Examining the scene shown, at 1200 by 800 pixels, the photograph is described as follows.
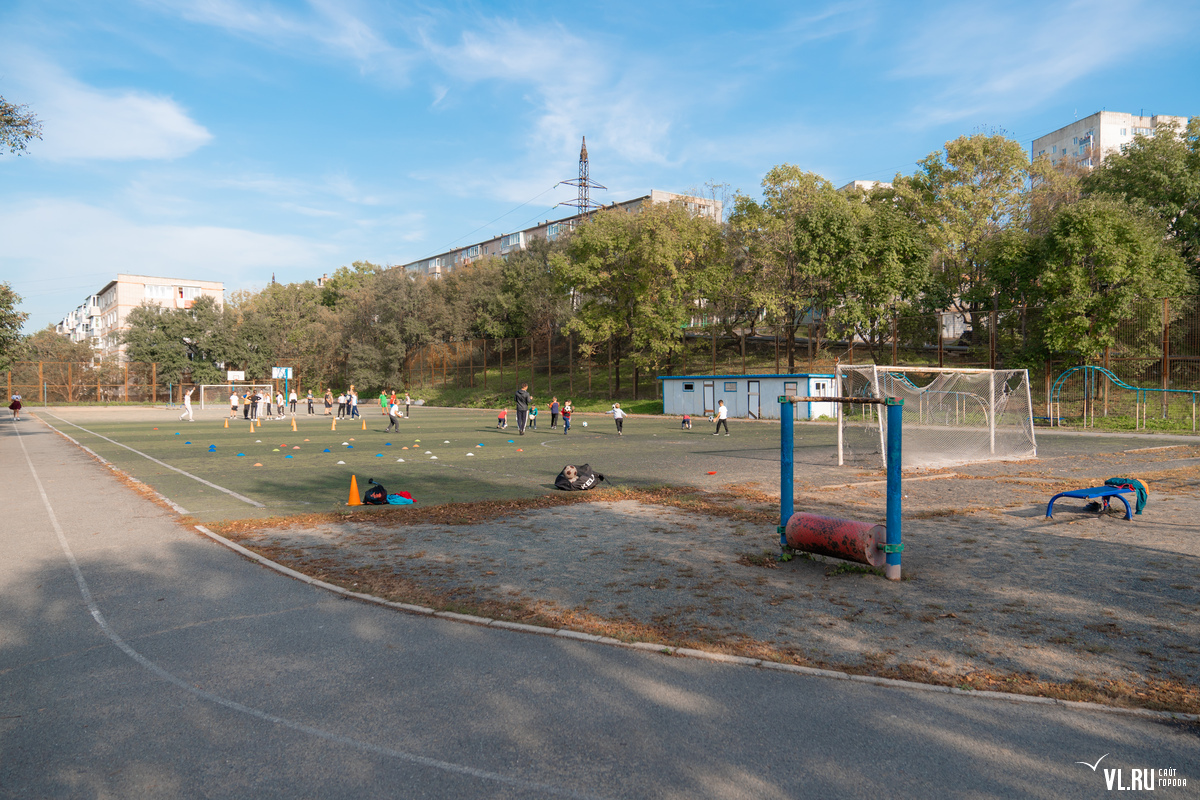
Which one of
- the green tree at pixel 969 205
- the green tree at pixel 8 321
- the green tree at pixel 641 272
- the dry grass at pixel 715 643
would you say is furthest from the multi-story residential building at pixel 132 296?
the dry grass at pixel 715 643

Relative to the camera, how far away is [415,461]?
1812 centimetres

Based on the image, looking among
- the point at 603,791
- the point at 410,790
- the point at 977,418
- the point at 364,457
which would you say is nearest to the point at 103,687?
the point at 410,790

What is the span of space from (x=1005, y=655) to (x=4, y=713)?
6.55 m

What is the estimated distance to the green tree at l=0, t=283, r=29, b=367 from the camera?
75.4ft

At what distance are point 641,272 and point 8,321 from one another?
33.7 m

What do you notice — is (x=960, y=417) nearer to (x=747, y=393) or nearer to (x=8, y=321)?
(x=747, y=393)

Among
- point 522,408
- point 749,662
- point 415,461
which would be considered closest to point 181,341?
point 522,408

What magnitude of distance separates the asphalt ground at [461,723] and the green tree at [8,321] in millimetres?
23275

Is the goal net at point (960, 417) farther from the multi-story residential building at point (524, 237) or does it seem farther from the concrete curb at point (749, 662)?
the multi-story residential building at point (524, 237)

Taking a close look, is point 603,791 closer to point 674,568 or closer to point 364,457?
point 674,568

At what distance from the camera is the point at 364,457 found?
19.2 m

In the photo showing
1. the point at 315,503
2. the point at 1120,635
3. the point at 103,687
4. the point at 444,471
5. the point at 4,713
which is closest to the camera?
the point at 4,713

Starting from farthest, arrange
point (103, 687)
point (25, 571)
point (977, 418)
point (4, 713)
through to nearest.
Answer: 1. point (977, 418)
2. point (25, 571)
3. point (103, 687)
4. point (4, 713)

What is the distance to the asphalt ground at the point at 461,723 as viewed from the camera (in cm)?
339
